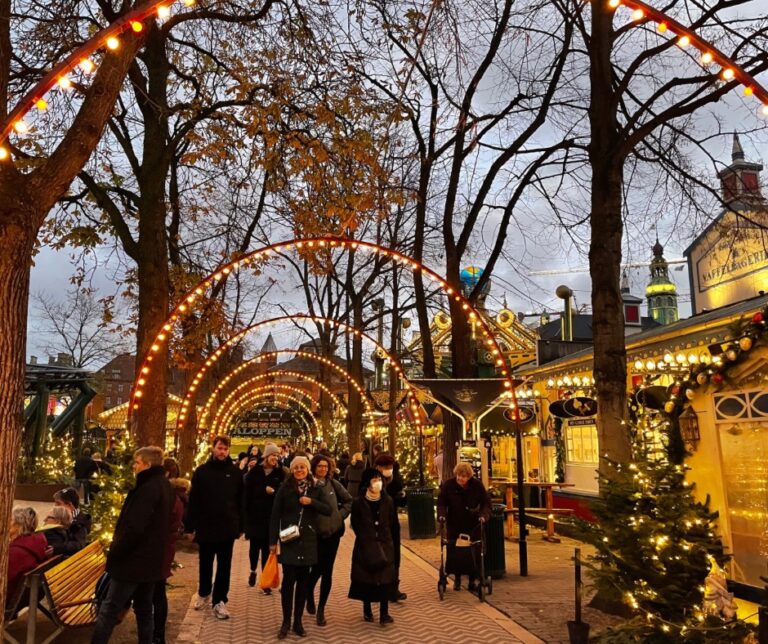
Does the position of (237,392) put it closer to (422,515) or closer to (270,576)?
(422,515)

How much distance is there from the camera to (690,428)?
6.77 metres

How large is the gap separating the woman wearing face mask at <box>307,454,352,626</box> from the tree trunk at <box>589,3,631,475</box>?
3.16 m

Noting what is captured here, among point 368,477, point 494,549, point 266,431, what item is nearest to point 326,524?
point 368,477

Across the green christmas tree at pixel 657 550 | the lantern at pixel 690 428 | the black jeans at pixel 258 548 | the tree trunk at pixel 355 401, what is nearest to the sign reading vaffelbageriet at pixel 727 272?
the tree trunk at pixel 355 401

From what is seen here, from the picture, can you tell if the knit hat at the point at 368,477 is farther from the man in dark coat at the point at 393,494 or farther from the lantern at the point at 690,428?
the lantern at the point at 690,428

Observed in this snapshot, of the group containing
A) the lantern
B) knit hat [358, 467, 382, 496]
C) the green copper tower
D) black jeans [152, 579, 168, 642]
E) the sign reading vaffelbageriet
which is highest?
the green copper tower

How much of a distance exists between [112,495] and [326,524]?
118 inches

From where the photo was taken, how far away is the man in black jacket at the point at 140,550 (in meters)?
5.43

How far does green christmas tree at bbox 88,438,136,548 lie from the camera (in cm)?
826

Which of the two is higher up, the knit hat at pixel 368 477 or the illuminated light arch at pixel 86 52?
the illuminated light arch at pixel 86 52

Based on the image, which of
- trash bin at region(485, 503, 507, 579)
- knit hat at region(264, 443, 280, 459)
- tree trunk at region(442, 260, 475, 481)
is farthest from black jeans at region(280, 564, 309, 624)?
tree trunk at region(442, 260, 475, 481)

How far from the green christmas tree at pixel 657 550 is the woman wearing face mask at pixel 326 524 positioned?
8.75ft

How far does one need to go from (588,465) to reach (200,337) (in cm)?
1049

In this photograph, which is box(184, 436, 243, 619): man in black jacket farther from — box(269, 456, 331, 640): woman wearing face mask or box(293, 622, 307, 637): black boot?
box(293, 622, 307, 637): black boot
